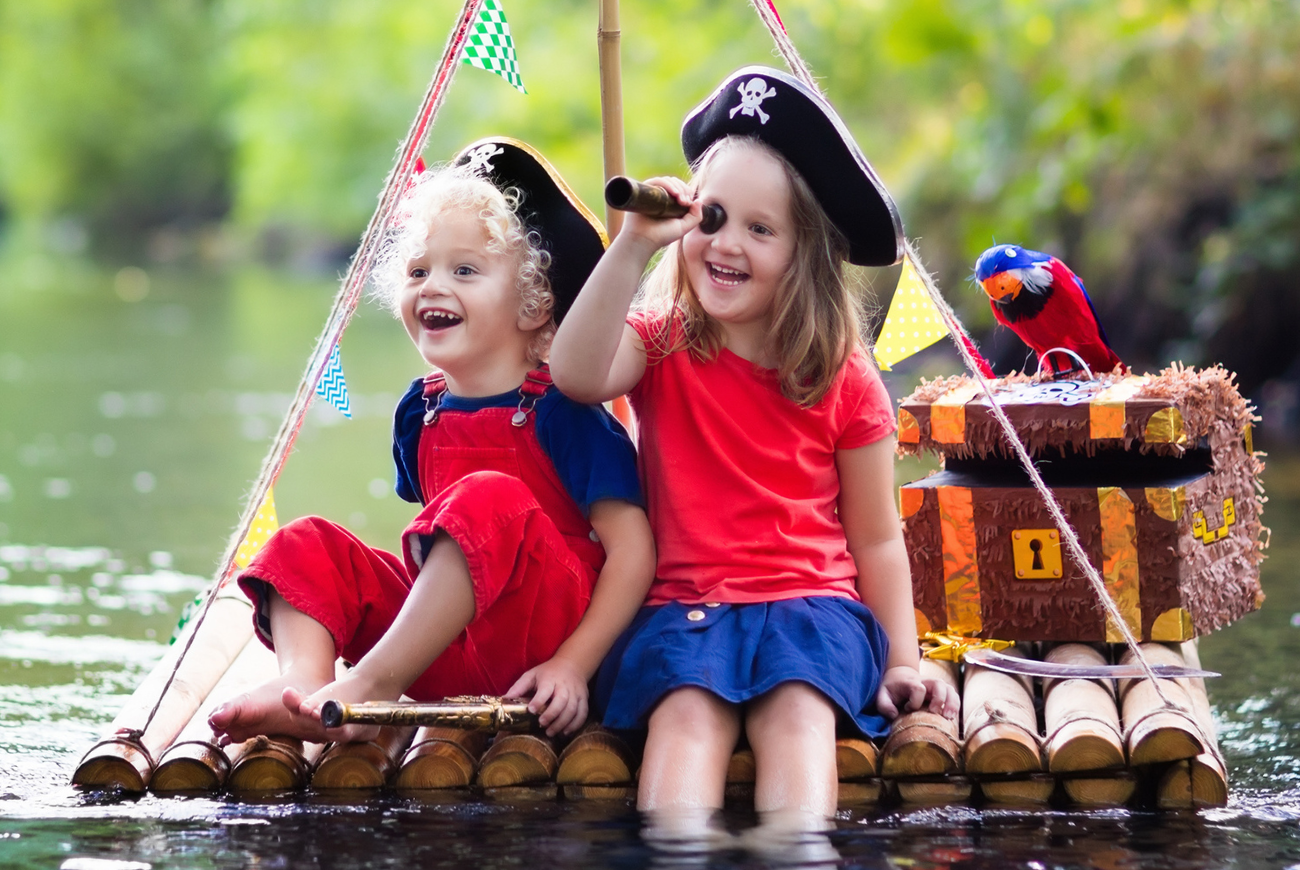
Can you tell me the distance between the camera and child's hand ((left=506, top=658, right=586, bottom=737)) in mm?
2705

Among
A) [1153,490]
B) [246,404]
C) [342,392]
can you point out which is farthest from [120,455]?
[1153,490]

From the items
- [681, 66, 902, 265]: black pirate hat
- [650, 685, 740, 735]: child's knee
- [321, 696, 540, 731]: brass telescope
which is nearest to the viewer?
[321, 696, 540, 731]: brass telescope

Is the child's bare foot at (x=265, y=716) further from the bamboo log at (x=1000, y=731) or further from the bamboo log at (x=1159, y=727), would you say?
the bamboo log at (x=1159, y=727)

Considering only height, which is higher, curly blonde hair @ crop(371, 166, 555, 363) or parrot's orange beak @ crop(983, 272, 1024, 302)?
parrot's orange beak @ crop(983, 272, 1024, 302)

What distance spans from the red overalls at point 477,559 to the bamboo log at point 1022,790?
2.47 feet

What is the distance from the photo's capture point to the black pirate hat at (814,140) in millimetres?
2861

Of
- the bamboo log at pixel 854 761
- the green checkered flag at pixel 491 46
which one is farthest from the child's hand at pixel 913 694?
the green checkered flag at pixel 491 46

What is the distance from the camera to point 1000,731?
2.72 m

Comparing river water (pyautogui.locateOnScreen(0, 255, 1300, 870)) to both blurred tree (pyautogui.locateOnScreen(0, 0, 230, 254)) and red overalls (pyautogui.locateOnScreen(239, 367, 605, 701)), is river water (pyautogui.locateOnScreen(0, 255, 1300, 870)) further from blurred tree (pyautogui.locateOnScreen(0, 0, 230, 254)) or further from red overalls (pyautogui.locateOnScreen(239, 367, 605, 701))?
blurred tree (pyautogui.locateOnScreen(0, 0, 230, 254))

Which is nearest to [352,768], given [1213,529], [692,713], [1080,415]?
A: [692,713]

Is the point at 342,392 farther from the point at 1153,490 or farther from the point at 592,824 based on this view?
the point at 1153,490

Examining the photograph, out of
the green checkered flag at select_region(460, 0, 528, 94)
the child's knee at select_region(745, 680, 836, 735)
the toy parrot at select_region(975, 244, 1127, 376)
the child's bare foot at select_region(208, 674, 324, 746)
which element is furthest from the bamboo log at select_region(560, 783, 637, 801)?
the toy parrot at select_region(975, 244, 1127, 376)

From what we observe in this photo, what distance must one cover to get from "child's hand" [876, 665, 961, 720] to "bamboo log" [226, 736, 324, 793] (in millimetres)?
1001

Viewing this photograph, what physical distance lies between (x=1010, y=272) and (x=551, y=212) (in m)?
1.08
